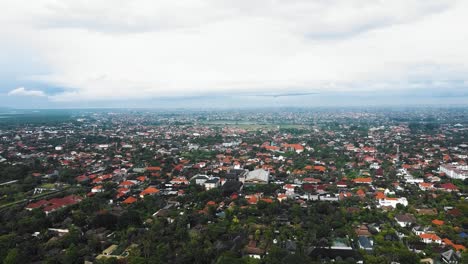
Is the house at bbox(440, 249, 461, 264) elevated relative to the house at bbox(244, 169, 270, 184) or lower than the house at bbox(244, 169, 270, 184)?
lower

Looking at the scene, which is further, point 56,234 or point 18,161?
point 18,161

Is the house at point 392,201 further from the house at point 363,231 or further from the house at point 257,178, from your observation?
the house at point 257,178

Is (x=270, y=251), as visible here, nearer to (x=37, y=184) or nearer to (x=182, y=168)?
(x=182, y=168)

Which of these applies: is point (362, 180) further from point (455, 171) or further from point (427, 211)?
point (455, 171)

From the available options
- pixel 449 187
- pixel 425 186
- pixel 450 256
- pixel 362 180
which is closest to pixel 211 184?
pixel 362 180

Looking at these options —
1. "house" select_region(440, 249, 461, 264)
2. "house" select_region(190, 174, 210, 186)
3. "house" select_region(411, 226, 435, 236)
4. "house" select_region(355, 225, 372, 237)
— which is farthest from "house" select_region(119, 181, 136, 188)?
"house" select_region(440, 249, 461, 264)

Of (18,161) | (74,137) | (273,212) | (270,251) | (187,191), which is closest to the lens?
(270,251)

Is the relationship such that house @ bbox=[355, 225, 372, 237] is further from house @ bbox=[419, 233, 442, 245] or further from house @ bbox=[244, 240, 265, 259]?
house @ bbox=[244, 240, 265, 259]

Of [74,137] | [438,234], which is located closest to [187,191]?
[438,234]
